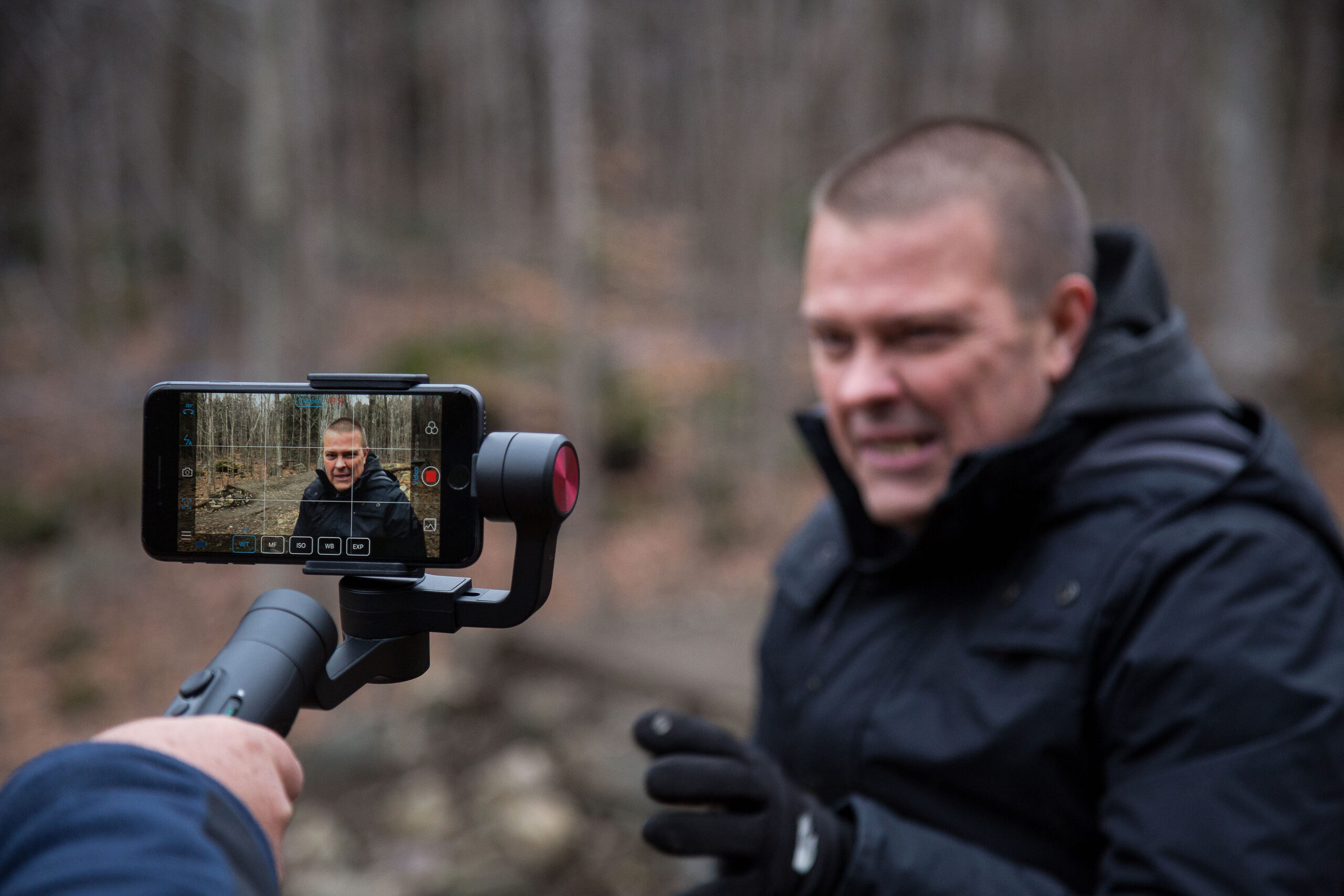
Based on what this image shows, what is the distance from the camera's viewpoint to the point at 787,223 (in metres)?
13.2

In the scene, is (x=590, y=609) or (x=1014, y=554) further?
(x=590, y=609)

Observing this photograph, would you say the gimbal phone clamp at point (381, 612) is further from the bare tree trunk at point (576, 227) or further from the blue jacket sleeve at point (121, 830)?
the bare tree trunk at point (576, 227)

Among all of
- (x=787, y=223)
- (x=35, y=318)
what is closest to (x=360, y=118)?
(x=35, y=318)

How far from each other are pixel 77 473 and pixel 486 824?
771cm

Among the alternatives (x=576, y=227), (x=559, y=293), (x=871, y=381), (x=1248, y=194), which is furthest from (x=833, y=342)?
(x=1248, y=194)

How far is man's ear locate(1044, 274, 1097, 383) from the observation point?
6.61 ft

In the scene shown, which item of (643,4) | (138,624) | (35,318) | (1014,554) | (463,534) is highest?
(643,4)

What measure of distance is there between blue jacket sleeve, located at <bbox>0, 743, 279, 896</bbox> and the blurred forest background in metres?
3.06

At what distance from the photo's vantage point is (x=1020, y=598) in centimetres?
178

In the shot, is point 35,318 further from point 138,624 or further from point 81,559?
point 138,624

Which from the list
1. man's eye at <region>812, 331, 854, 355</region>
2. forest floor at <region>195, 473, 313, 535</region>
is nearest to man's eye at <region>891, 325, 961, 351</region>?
man's eye at <region>812, 331, 854, 355</region>

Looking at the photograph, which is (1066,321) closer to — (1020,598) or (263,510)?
(1020,598)

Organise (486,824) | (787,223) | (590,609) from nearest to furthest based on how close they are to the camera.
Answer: (486,824) < (590,609) < (787,223)

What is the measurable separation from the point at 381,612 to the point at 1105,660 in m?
1.22
